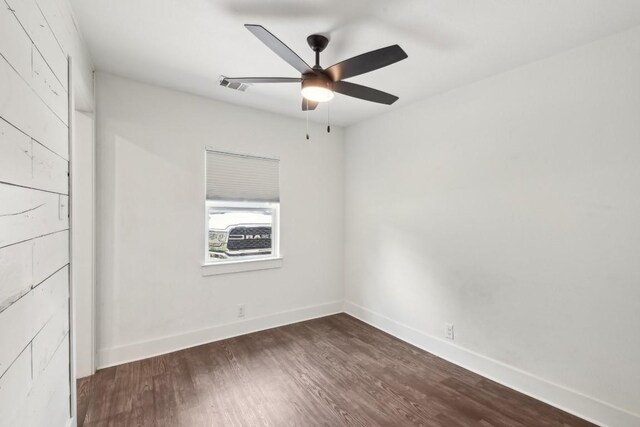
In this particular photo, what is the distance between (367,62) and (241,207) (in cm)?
227

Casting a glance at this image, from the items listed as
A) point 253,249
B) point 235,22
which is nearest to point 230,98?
point 235,22

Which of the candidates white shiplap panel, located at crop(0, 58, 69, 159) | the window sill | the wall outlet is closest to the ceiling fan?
white shiplap panel, located at crop(0, 58, 69, 159)

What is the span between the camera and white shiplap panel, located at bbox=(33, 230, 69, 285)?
3.96 ft

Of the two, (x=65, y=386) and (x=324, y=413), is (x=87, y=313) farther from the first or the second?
(x=324, y=413)

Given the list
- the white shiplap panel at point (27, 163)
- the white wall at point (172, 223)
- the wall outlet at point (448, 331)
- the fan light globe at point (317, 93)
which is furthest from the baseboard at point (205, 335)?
the fan light globe at point (317, 93)

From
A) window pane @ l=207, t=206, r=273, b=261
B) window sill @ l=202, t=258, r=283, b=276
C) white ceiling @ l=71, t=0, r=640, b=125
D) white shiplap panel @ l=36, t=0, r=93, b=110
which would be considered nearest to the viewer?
white shiplap panel @ l=36, t=0, r=93, b=110

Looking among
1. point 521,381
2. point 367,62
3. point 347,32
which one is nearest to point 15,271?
point 367,62

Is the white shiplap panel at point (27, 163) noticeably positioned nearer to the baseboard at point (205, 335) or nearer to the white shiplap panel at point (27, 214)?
the white shiplap panel at point (27, 214)

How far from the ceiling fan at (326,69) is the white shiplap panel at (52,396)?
6.18 feet

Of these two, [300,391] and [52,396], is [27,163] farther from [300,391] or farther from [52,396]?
[300,391]

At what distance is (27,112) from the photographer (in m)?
1.10

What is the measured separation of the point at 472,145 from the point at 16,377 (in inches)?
128

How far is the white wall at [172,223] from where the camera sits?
106 inches

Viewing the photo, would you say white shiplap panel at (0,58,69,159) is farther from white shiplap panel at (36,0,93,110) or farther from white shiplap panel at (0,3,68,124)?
white shiplap panel at (36,0,93,110)
